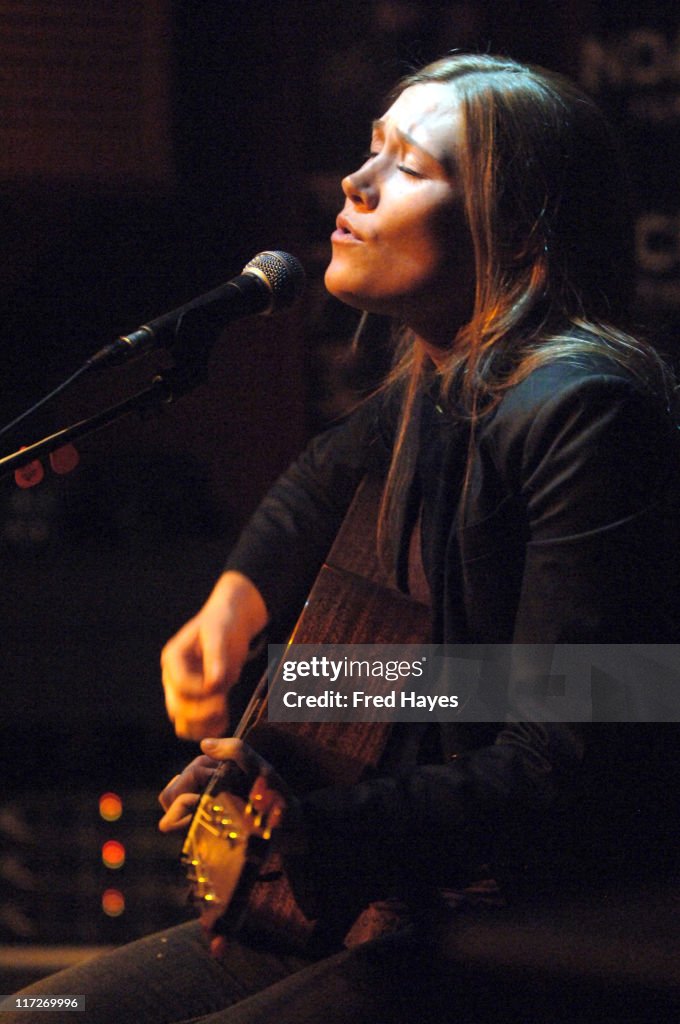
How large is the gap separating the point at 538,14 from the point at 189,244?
33.2 inches

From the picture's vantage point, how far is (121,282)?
2.33m

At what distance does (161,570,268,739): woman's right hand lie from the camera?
1.28 meters

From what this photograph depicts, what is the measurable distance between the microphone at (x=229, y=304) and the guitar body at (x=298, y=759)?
13.8 inches

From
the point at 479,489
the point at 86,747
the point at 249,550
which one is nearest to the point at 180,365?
the point at 479,489

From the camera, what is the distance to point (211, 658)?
1.32 metres

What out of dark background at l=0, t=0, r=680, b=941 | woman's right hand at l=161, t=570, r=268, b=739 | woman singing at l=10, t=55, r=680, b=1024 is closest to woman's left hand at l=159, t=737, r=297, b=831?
woman singing at l=10, t=55, r=680, b=1024

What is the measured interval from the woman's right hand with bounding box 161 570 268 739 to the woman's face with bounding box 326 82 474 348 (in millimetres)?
442

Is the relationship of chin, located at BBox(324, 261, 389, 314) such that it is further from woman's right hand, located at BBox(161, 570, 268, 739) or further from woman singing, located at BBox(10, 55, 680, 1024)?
woman's right hand, located at BBox(161, 570, 268, 739)

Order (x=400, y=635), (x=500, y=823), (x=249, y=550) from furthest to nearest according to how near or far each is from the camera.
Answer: (x=249, y=550) → (x=400, y=635) → (x=500, y=823)

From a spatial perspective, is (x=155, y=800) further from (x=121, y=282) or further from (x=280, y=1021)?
(x=280, y=1021)

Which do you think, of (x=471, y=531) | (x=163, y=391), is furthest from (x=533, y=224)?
(x=163, y=391)

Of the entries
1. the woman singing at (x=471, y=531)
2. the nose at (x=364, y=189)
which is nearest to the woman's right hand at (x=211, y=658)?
the woman singing at (x=471, y=531)

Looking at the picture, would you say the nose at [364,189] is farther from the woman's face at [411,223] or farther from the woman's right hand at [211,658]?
the woman's right hand at [211,658]

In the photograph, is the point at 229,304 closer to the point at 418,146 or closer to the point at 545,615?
the point at 418,146
